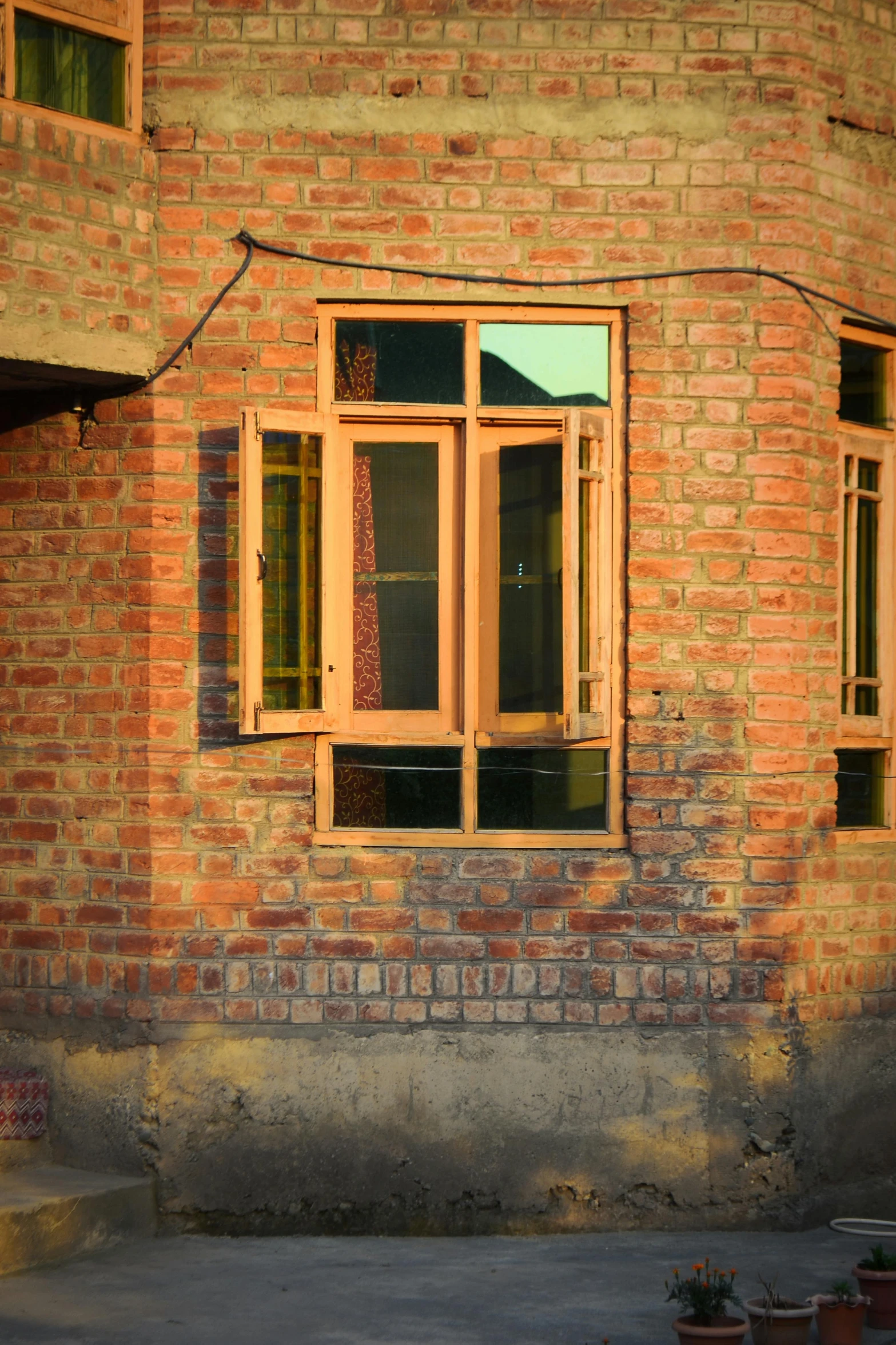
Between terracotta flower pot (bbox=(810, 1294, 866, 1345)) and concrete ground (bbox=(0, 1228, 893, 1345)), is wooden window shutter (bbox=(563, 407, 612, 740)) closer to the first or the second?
concrete ground (bbox=(0, 1228, 893, 1345))

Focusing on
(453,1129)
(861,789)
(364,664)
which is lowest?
(453,1129)

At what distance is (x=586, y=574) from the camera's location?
5.91 metres

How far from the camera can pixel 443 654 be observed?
606 cm

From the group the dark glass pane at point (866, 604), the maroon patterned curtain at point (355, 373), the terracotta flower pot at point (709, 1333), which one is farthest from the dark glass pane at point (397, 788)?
the terracotta flower pot at point (709, 1333)

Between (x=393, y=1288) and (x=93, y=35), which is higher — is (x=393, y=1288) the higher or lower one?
the lower one

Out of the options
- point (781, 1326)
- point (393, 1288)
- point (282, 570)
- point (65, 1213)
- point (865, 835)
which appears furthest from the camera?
point (865, 835)

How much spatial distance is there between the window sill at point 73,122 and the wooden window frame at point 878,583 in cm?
287

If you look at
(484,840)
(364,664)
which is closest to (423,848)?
(484,840)

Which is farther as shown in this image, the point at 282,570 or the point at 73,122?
the point at 282,570

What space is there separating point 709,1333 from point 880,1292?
75cm

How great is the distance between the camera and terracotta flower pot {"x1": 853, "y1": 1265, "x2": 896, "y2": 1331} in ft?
15.9

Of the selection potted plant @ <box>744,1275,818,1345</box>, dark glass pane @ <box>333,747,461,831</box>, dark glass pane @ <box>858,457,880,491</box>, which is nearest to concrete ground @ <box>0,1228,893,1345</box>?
potted plant @ <box>744,1275,818,1345</box>

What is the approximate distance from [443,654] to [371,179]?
1.82m

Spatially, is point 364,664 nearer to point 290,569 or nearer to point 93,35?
point 290,569
